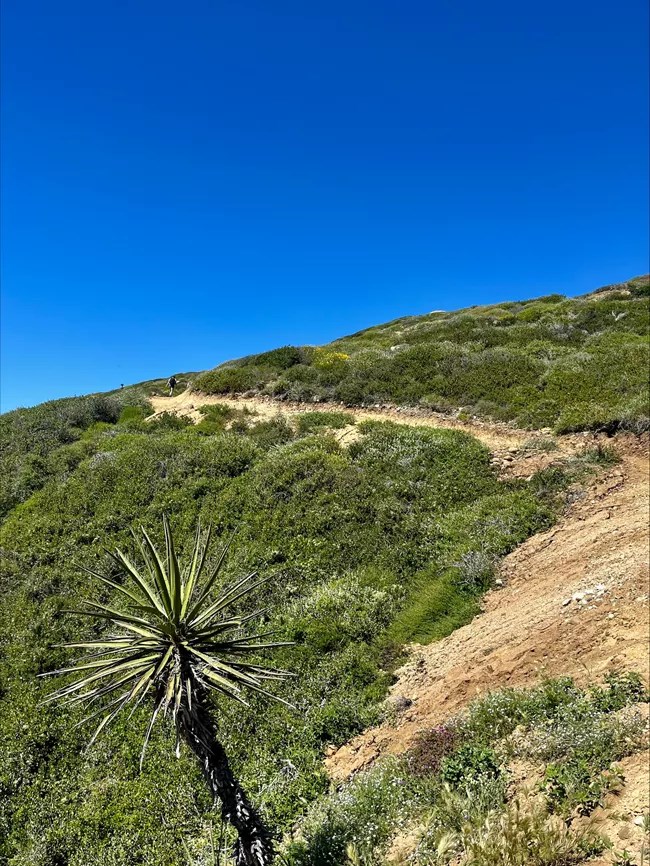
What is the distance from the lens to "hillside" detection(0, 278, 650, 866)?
5.99 m

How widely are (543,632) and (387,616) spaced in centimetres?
356

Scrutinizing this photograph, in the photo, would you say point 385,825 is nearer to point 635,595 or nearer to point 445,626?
point 445,626

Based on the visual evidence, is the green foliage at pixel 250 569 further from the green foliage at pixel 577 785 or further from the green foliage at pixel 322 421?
the green foliage at pixel 577 785

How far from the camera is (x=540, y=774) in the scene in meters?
5.77

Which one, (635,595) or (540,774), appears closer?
(540,774)

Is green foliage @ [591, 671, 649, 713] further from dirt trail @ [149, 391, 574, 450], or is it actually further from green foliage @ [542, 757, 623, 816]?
dirt trail @ [149, 391, 574, 450]

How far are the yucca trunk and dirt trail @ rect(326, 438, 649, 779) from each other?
111 inches

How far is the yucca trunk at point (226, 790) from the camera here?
4922 millimetres

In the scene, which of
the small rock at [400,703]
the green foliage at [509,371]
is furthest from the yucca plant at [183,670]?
the green foliage at [509,371]

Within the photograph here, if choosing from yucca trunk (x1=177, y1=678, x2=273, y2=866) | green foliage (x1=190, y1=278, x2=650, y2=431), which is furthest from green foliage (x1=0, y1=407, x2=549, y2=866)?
green foliage (x1=190, y1=278, x2=650, y2=431)

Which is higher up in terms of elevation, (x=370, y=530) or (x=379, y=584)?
(x=370, y=530)

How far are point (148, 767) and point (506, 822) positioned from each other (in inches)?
268

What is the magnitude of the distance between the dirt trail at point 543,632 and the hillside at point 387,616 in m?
0.05

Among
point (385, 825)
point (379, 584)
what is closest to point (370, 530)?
point (379, 584)
